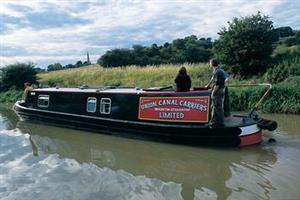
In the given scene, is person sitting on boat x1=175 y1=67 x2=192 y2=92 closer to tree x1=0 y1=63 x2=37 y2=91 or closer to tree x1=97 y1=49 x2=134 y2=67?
tree x1=0 y1=63 x2=37 y2=91

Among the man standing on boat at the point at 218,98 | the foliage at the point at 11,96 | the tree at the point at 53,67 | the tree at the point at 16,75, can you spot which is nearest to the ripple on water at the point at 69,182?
the man standing on boat at the point at 218,98

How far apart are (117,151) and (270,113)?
6341 millimetres

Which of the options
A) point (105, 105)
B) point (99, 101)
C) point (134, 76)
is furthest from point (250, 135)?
point (134, 76)

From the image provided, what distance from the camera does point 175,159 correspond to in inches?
352

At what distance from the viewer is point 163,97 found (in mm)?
10438

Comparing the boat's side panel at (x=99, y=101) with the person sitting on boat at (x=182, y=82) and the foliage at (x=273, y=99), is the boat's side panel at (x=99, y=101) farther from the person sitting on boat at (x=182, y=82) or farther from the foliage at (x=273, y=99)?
the foliage at (x=273, y=99)

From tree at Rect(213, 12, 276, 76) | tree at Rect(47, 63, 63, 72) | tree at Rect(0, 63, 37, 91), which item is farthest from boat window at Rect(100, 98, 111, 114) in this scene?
tree at Rect(47, 63, 63, 72)

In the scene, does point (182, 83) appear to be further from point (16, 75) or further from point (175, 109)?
point (16, 75)

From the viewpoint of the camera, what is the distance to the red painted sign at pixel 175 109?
9.77 metres

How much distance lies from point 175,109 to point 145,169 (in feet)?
7.53

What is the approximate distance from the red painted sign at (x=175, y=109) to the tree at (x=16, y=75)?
1967 centimetres

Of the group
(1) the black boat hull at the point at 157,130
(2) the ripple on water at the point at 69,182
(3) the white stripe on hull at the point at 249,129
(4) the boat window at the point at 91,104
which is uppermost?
(4) the boat window at the point at 91,104

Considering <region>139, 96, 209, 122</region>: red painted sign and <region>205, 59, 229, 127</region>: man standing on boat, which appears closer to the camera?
<region>205, 59, 229, 127</region>: man standing on boat

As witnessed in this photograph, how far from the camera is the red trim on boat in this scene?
30.8ft
